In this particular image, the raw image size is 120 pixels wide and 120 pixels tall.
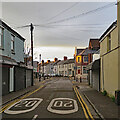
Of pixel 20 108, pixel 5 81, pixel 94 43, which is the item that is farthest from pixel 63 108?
pixel 94 43

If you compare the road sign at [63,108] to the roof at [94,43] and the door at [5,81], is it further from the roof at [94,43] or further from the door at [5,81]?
the roof at [94,43]

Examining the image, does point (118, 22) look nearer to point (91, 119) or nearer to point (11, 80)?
point (91, 119)

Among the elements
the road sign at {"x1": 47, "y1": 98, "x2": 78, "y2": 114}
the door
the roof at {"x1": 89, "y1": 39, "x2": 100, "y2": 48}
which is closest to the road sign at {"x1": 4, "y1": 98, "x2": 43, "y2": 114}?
the road sign at {"x1": 47, "y1": 98, "x2": 78, "y2": 114}

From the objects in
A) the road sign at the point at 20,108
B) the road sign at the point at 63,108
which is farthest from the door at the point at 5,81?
the road sign at the point at 63,108

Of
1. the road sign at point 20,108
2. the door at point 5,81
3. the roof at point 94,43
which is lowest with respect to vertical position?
the road sign at point 20,108

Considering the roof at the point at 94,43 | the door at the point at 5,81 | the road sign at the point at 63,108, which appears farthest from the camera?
the roof at the point at 94,43

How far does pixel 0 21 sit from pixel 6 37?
2.16 metres

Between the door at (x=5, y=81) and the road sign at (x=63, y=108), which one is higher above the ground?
the door at (x=5, y=81)

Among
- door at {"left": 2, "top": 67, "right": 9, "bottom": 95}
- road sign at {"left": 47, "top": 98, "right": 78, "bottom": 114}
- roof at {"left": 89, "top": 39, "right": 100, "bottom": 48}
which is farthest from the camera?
roof at {"left": 89, "top": 39, "right": 100, "bottom": 48}

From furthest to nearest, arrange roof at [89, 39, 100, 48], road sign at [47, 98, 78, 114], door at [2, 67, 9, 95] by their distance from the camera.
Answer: roof at [89, 39, 100, 48] < door at [2, 67, 9, 95] < road sign at [47, 98, 78, 114]

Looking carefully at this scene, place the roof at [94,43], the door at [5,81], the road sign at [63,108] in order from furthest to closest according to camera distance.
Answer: the roof at [94,43], the door at [5,81], the road sign at [63,108]

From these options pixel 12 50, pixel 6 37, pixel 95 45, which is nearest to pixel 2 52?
pixel 6 37

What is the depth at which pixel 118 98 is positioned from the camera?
35.4 feet

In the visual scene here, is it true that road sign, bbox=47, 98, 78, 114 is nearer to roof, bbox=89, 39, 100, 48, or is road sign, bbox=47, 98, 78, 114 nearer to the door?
the door
